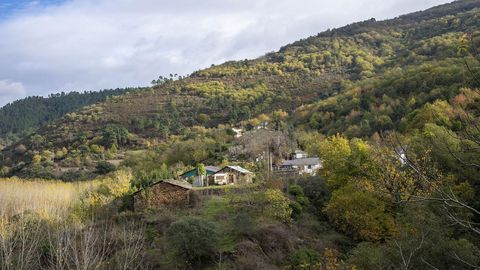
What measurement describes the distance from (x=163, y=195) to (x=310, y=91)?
7264 centimetres

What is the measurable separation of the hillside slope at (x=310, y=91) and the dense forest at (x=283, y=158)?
1.46 ft

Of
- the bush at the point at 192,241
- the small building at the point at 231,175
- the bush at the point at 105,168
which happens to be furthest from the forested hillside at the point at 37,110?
the bush at the point at 192,241

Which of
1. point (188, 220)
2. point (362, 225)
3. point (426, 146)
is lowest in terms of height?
point (362, 225)

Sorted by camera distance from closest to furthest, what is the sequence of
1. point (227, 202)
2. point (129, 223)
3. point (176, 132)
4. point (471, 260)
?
point (471, 260), point (129, 223), point (227, 202), point (176, 132)

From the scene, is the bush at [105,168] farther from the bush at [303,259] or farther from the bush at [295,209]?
the bush at [303,259]

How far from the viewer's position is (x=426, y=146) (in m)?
29.3

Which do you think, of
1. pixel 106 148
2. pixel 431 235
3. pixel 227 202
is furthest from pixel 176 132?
pixel 431 235

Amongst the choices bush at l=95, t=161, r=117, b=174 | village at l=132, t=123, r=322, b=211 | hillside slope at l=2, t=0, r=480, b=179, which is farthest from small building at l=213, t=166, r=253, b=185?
bush at l=95, t=161, r=117, b=174

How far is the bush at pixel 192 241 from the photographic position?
2683 centimetres

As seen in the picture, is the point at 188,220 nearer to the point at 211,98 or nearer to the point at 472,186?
the point at 472,186

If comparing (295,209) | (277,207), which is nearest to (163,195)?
(277,207)

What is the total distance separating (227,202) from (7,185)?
2251cm

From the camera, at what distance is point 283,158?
190 ft

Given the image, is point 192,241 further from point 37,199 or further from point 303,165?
point 303,165
